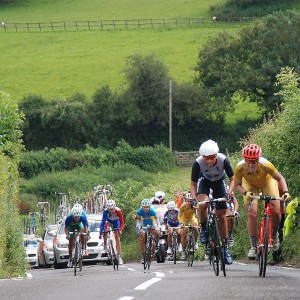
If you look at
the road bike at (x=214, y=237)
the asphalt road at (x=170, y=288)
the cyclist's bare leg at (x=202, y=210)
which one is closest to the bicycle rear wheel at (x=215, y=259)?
the road bike at (x=214, y=237)

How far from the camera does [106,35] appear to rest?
392ft

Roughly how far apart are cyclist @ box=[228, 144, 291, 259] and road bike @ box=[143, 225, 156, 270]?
6.89 meters

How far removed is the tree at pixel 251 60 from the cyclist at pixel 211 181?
233 feet

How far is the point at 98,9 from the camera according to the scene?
12975 centimetres

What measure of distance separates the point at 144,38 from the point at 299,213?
90.9 metres

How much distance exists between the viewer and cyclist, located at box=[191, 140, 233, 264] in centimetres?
1905

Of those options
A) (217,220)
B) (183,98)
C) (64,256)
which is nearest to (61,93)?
(183,98)

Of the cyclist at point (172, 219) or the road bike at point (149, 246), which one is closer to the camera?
the road bike at point (149, 246)

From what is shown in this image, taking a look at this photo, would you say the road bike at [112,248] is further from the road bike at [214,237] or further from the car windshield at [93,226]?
the car windshield at [93,226]

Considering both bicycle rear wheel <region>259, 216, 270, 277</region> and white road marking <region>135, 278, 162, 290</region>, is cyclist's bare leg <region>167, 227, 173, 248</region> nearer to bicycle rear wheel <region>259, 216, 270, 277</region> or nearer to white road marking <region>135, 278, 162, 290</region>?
white road marking <region>135, 278, 162, 290</region>

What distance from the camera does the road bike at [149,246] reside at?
25633 millimetres

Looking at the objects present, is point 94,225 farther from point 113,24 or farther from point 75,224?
point 113,24

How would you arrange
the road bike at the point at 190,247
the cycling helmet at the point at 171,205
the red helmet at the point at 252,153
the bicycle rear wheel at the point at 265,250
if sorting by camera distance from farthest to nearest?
1. the cycling helmet at the point at 171,205
2. the road bike at the point at 190,247
3. the red helmet at the point at 252,153
4. the bicycle rear wheel at the point at 265,250

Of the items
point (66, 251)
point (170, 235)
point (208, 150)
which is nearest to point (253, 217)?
point (208, 150)
